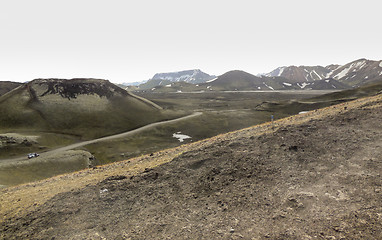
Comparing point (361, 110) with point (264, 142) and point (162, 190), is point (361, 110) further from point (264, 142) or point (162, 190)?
point (162, 190)

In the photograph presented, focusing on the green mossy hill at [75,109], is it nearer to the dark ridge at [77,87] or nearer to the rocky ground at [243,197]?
the dark ridge at [77,87]

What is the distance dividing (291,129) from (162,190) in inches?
461

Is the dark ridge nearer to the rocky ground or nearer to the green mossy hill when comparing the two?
the green mossy hill

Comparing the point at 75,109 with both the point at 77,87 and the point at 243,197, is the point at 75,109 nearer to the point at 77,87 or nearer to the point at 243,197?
the point at 77,87

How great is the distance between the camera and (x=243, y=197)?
9.80 meters

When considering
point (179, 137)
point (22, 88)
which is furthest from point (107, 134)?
point (22, 88)

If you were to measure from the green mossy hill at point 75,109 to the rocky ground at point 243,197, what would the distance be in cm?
9199

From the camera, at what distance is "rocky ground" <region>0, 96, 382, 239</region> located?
25.4ft

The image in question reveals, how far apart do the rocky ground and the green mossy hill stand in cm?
9199

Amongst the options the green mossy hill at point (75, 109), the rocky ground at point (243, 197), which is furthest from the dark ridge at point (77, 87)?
the rocky ground at point (243, 197)

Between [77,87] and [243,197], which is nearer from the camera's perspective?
[243,197]

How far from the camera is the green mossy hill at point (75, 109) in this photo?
98.0m

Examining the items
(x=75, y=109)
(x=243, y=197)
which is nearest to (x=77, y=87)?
(x=75, y=109)

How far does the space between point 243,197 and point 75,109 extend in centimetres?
12672
